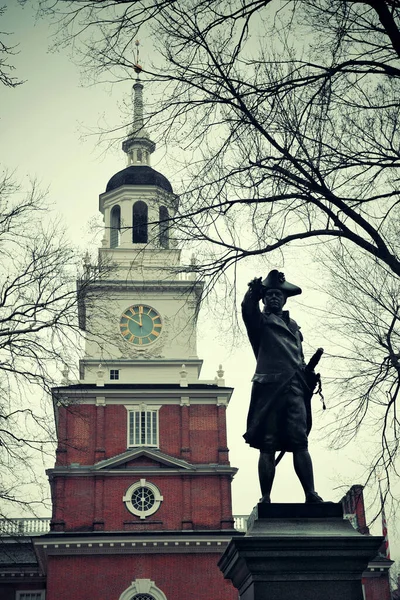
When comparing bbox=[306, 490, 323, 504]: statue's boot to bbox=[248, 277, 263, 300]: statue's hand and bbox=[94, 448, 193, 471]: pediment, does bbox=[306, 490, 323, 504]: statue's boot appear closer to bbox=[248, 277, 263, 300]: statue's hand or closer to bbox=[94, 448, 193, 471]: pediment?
bbox=[248, 277, 263, 300]: statue's hand

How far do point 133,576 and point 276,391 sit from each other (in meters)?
29.8

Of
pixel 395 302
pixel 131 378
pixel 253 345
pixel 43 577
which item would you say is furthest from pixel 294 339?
pixel 43 577

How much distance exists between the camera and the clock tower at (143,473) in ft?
120

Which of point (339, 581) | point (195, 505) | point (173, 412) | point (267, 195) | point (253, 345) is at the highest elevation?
point (173, 412)

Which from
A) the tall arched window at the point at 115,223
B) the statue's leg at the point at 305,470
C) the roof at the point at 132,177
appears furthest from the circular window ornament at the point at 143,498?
the statue's leg at the point at 305,470

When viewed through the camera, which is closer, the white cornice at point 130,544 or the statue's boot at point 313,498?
the statue's boot at point 313,498

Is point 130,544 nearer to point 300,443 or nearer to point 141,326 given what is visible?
point 141,326

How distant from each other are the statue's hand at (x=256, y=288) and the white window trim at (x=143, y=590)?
29.7 metres

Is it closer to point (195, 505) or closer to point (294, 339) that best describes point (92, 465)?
point (195, 505)

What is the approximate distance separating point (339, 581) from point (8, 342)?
29.4 feet

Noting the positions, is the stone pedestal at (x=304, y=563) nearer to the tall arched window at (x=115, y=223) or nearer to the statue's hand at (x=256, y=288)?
the statue's hand at (x=256, y=288)

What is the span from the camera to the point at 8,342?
15.6 meters

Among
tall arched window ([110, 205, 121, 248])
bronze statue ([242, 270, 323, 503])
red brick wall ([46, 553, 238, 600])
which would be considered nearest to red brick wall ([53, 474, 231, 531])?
red brick wall ([46, 553, 238, 600])

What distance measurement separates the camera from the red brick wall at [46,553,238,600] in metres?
36.1
